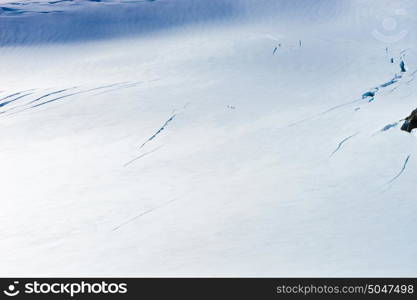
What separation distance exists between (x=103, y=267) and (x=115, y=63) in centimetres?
904

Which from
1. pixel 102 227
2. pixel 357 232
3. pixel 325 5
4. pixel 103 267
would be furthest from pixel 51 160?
pixel 325 5

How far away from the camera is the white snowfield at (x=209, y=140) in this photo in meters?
4.18

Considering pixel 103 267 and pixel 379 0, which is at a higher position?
pixel 379 0

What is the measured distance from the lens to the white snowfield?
4176 mm

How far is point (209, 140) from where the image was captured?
292 inches

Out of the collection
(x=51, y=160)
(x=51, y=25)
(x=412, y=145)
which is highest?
(x=51, y=25)

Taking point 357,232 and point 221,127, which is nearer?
point 357,232

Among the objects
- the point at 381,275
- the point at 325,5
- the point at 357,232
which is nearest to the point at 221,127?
the point at 357,232

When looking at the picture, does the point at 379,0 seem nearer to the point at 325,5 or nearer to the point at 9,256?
the point at 325,5

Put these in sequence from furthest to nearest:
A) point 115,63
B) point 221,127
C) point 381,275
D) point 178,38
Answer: point 178,38 < point 115,63 < point 221,127 < point 381,275

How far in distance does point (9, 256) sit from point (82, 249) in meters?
0.69

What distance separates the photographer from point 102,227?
4.84 metres

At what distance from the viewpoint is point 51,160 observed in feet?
23.9

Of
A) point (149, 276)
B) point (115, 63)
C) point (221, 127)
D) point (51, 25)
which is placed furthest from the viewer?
point (51, 25)
